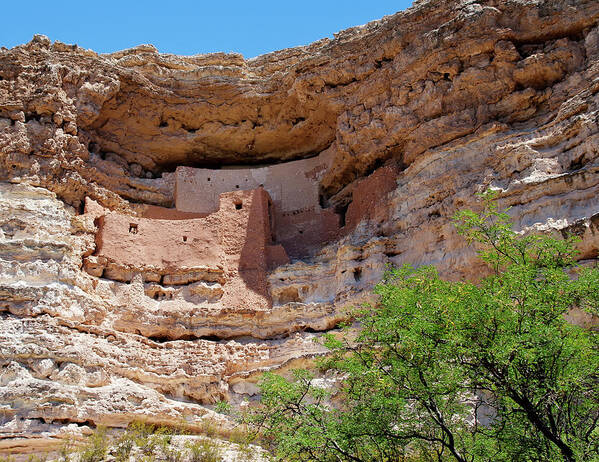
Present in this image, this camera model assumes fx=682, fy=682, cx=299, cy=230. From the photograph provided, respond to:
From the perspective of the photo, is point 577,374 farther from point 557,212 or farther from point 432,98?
point 432,98

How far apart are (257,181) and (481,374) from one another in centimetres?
1445

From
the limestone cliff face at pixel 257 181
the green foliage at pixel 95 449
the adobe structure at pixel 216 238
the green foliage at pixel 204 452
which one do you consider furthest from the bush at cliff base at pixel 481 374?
the adobe structure at pixel 216 238

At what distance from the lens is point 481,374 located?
739 cm

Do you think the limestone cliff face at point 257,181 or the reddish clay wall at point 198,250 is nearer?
the limestone cliff face at point 257,181

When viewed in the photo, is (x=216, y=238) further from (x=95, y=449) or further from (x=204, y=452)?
(x=95, y=449)

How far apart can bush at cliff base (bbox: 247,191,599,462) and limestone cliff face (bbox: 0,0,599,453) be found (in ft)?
16.1

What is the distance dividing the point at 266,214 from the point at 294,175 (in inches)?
114

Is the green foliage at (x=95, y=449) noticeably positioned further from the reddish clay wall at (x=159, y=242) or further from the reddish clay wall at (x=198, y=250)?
the reddish clay wall at (x=159, y=242)

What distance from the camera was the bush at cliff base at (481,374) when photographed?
7242 millimetres

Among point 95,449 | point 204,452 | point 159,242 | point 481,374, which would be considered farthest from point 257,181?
point 481,374

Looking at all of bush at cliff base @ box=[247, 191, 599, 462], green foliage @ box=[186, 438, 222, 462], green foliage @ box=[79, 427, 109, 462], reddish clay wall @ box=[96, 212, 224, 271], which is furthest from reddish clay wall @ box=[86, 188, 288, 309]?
bush at cliff base @ box=[247, 191, 599, 462]

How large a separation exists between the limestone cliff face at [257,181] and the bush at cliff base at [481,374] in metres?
4.90

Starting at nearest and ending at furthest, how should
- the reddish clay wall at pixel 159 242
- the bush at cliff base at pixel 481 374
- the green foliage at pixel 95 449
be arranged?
the bush at cliff base at pixel 481 374 < the green foliage at pixel 95 449 < the reddish clay wall at pixel 159 242

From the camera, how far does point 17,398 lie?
12.5m
